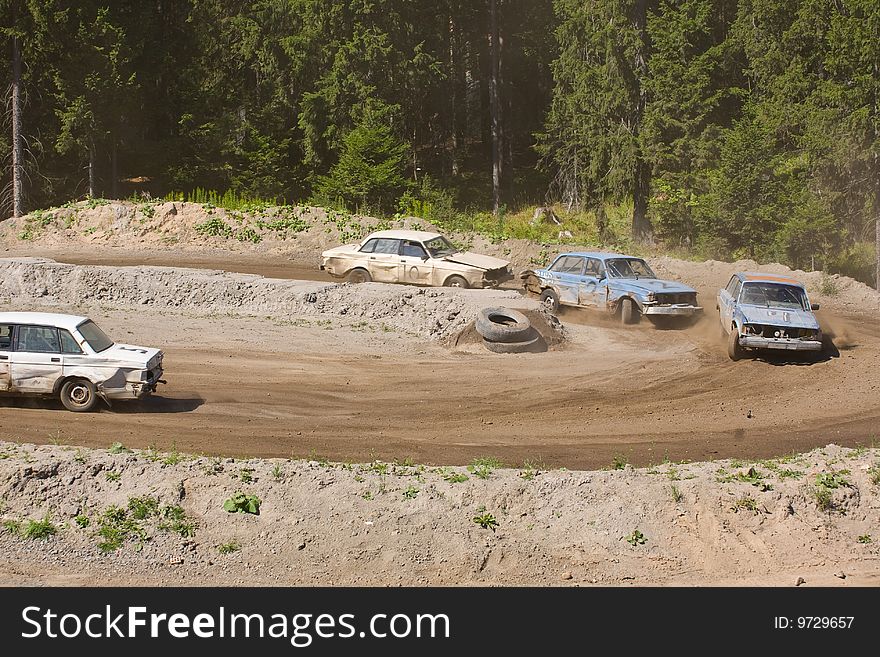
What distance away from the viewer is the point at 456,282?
2412 cm

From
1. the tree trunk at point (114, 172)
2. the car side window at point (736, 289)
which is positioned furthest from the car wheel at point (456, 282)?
the tree trunk at point (114, 172)

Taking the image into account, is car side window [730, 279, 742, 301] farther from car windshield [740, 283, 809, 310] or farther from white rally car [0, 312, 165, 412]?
white rally car [0, 312, 165, 412]

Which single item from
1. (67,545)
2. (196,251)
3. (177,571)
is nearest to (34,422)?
(67,545)

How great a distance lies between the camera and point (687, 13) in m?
36.9

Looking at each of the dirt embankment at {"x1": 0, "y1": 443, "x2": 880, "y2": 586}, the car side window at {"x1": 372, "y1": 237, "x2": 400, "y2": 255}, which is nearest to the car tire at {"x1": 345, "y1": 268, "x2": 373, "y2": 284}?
the car side window at {"x1": 372, "y1": 237, "x2": 400, "y2": 255}

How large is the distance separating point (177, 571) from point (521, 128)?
1928 inches

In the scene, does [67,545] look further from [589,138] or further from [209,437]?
[589,138]

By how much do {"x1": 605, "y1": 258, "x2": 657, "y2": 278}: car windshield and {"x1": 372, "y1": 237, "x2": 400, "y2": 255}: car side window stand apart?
5.68 m

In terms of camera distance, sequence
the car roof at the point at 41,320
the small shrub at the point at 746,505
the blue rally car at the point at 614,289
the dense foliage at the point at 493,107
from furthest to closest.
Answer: the dense foliage at the point at 493,107 → the blue rally car at the point at 614,289 → the car roof at the point at 41,320 → the small shrub at the point at 746,505

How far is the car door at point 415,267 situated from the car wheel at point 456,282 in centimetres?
48

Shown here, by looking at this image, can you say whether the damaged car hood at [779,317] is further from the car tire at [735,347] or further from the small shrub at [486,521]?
the small shrub at [486,521]

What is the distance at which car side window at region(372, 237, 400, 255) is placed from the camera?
24.8m

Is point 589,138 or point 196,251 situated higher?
point 589,138

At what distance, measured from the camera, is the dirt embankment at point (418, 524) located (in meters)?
10.2
